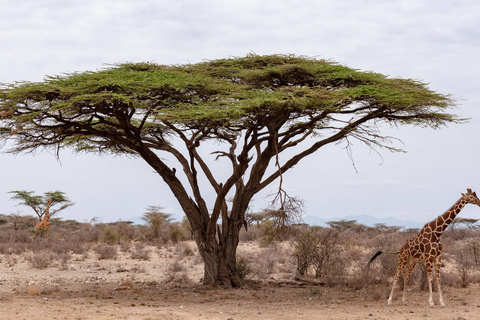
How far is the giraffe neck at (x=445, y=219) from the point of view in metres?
11.2

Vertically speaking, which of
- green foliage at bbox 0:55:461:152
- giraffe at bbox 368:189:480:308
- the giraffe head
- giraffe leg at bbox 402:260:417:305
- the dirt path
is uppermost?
green foliage at bbox 0:55:461:152

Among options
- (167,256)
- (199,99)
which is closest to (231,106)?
(199,99)

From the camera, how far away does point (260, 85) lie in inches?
532

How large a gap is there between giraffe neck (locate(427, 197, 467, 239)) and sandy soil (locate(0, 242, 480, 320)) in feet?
4.83

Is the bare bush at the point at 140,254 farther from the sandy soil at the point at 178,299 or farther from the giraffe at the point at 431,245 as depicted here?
the giraffe at the point at 431,245

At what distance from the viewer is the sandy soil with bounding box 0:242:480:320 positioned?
1017cm

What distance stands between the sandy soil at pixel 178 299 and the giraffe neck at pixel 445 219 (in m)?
1.47

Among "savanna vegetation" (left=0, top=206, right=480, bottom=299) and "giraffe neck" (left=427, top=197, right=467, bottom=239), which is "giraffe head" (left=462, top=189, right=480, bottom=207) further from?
"savanna vegetation" (left=0, top=206, right=480, bottom=299)

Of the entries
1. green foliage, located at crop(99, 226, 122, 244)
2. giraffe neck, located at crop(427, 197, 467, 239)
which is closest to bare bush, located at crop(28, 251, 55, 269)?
green foliage, located at crop(99, 226, 122, 244)

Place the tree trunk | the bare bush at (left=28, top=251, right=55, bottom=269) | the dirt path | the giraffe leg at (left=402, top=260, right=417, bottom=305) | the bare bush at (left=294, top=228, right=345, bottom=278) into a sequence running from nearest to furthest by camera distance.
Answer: the dirt path → the giraffe leg at (left=402, top=260, right=417, bottom=305) → the tree trunk → the bare bush at (left=294, top=228, right=345, bottom=278) → the bare bush at (left=28, top=251, right=55, bottom=269)

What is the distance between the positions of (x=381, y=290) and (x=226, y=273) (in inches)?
142

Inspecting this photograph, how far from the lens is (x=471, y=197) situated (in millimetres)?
11188

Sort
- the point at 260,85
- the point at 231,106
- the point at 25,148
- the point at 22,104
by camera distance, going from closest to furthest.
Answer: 1. the point at 231,106
2. the point at 22,104
3. the point at 260,85
4. the point at 25,148

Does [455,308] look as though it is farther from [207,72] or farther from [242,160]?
[207,72]
